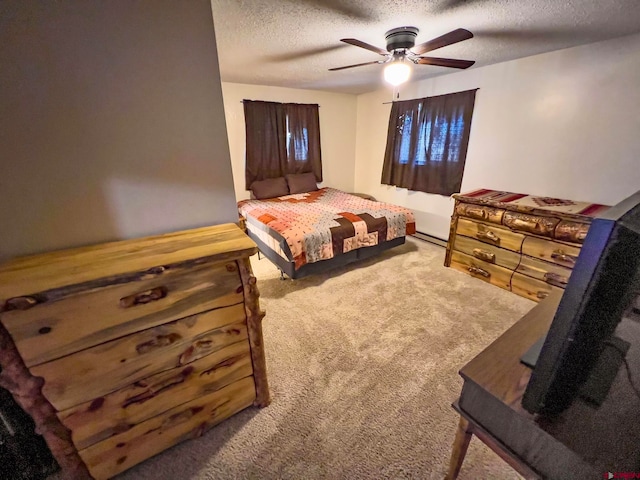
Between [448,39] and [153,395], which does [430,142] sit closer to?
[448,39]

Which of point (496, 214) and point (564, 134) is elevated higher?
point (564, 134)

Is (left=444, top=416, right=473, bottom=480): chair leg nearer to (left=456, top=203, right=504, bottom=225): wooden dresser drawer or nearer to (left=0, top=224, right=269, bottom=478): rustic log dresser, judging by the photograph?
(left=0, top=224, right=269, bottom=478): rustic log dresser

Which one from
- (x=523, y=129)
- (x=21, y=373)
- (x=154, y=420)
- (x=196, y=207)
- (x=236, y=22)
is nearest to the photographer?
(x=21, y=373)

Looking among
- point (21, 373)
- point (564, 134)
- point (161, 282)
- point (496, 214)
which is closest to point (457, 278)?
point (496, 214)

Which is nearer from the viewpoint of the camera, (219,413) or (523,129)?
(219,413)

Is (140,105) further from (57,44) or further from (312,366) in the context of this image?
(312,366)

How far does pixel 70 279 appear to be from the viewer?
0.84 m

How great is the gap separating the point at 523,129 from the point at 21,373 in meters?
3.94

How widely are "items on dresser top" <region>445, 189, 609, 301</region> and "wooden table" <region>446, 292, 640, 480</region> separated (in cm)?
149

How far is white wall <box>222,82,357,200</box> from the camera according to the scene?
3.62m

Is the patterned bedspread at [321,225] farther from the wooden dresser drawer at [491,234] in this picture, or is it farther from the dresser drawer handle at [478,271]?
the dresser drawer handle at [478,271]

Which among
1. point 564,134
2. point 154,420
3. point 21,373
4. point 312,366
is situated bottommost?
point 312,366

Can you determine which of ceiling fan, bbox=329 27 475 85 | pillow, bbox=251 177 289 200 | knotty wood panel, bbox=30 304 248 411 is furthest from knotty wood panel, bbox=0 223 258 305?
pillow, bbox=251 177 289 200

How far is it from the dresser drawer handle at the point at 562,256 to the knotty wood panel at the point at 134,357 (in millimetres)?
2454
